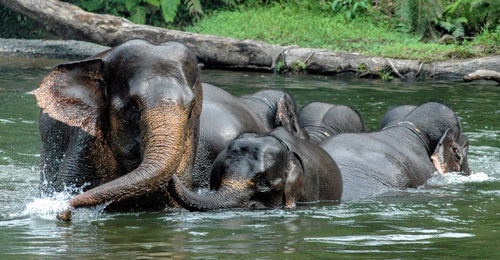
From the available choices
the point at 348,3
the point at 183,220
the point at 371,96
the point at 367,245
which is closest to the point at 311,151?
the point at 183,220

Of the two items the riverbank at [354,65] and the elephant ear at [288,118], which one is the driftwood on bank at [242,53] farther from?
the elephant ear at [288,118]

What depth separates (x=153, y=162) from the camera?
549cm

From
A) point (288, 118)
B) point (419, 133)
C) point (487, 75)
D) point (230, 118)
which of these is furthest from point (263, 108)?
point (487, 75)

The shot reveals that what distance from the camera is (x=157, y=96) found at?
5.74 m

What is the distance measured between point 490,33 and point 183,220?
13.8 m

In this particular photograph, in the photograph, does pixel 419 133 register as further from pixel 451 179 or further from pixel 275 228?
pixel 275 228

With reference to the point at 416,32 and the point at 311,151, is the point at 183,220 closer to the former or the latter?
the point at 311,151

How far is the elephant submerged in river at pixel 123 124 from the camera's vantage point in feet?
18.2

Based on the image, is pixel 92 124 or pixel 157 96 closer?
pixel 157 96

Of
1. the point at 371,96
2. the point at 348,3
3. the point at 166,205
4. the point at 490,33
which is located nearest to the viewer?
the point at 166,205

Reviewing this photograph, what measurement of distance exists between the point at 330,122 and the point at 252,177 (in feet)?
11.8

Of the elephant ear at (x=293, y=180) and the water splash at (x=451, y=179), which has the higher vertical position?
the elephant ear at (x=293, y=180)

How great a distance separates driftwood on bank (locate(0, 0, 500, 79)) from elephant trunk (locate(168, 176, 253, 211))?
1055cm

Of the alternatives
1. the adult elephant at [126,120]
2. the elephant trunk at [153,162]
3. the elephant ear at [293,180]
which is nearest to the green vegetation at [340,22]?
the elephant ear at [293,180]
